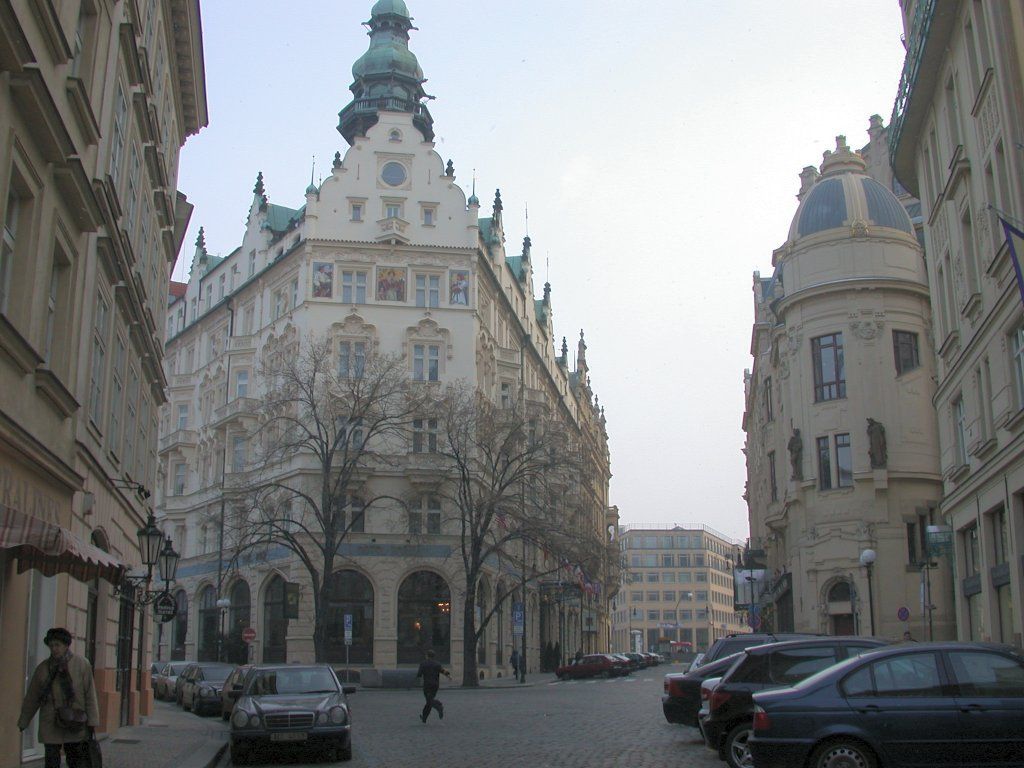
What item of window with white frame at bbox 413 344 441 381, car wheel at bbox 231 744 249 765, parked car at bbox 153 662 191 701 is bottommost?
parked car at bbox 153 662 191 701

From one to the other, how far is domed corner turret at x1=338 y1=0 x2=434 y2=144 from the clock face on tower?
6.77 m

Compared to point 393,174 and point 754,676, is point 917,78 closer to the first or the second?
point 754,676

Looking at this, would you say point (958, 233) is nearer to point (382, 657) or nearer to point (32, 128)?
point (32, 128)

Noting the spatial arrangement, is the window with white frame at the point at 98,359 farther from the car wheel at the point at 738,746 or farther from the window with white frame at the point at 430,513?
the window with white frame at the point at 430,513

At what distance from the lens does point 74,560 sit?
12.1m

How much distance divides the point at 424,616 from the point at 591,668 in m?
12.5

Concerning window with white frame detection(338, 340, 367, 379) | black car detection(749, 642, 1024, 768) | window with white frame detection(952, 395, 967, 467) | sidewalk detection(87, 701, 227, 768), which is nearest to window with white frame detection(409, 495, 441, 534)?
window with white frame detection(338, 340, 367, 379)

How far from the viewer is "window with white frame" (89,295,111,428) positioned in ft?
61.9

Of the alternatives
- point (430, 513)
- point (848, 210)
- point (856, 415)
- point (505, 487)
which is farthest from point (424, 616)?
point (848, 210)

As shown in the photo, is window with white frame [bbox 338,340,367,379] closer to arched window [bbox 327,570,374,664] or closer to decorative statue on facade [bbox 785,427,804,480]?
arched window [bbox 327,570,374,664]

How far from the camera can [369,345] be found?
5406 centimetres

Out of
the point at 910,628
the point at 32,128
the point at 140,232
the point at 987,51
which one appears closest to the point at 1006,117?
the point at 987,51

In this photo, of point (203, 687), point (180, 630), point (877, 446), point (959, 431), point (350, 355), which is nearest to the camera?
point (959, 431)

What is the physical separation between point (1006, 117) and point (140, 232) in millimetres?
17833
